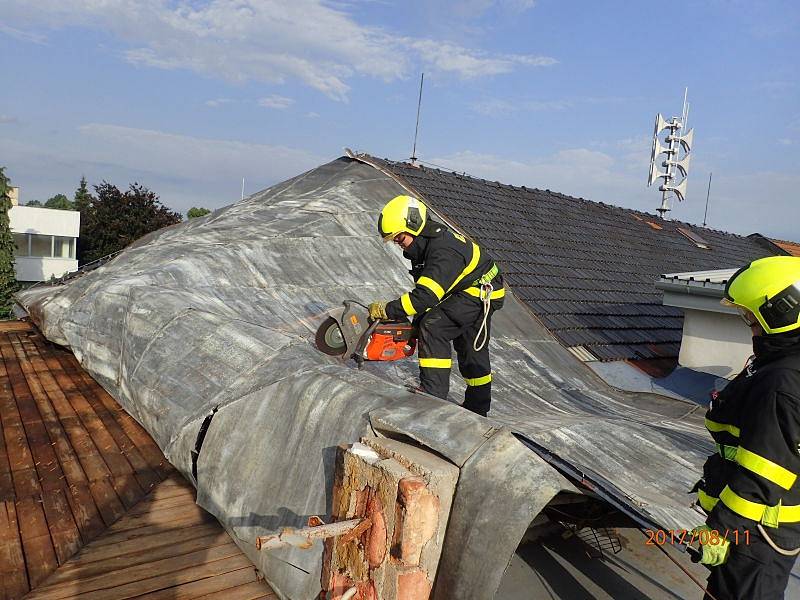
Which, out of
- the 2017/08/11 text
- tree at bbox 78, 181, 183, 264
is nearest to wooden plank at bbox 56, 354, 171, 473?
the 2017/08/11 text

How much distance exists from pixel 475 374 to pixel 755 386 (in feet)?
8.38

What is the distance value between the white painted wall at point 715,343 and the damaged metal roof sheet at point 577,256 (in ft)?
2.27

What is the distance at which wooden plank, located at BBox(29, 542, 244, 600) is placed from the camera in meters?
2.35

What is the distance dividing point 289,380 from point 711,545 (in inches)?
72.9

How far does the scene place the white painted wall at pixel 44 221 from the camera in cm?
2770

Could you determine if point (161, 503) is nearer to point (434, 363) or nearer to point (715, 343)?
point (434, 363)

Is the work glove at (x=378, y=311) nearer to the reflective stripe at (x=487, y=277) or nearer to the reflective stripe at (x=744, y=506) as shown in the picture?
the reflective stripe at (x=487, y=277)

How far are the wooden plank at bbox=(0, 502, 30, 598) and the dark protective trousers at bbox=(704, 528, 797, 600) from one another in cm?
279

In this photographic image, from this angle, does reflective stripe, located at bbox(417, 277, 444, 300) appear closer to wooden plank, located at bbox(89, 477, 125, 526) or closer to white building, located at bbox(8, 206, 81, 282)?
wooden plank, located at bbox(89, 477, 125, 526)

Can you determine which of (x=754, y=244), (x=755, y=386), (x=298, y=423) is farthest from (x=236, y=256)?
(x=754, y=244)

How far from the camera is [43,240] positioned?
94.9 ft

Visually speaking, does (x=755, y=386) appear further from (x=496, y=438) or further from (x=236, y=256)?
(x=236, y=256)

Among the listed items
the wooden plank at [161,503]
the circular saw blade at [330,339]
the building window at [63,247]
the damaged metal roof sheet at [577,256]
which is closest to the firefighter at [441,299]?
the circular saw blade at [330,339]

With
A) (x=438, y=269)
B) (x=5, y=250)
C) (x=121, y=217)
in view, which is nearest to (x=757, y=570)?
(x=438, y=269)
